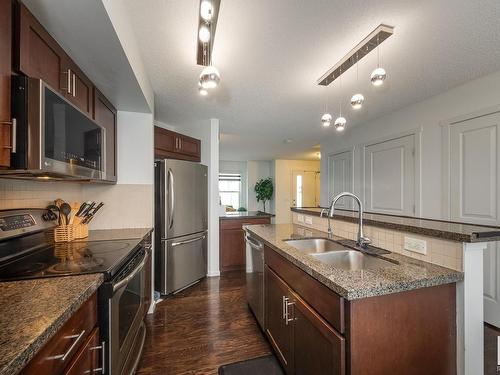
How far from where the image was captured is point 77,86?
1511mm

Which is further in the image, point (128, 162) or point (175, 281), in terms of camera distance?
point (175, 281)

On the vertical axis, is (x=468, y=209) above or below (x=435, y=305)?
above

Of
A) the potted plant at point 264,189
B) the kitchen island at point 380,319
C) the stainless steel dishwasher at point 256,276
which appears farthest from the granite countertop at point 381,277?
the potted plant at point 264,189

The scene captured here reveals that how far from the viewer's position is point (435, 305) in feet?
3.41

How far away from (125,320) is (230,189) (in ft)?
23.3

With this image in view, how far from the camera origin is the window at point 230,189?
8320 mm

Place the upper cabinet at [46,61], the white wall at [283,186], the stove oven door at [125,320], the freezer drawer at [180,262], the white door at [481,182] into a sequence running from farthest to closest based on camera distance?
1. the white wall at [283,186]
2. the freezer drawer at [180,262]
3. the white door at [481,182]
4. the stove oven door at [125,320]
5. the upper cabinet at [46,61]

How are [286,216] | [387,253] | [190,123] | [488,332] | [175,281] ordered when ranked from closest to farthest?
[387,253]
[488,332]
[175,281]
[190,123]
[286,216]

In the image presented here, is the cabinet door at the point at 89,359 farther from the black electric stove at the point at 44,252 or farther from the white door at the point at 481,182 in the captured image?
the white door at the point at 481,182

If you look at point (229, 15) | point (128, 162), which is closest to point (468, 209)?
point (229, 15)

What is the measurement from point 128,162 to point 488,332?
12.0 feet

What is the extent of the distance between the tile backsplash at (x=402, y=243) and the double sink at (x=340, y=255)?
0.15 metres

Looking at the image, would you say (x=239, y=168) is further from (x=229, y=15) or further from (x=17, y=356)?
(x=17, y=356)

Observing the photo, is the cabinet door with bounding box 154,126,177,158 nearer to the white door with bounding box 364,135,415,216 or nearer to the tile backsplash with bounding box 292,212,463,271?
the tile backsplash with bounding box 292,212,463,271
